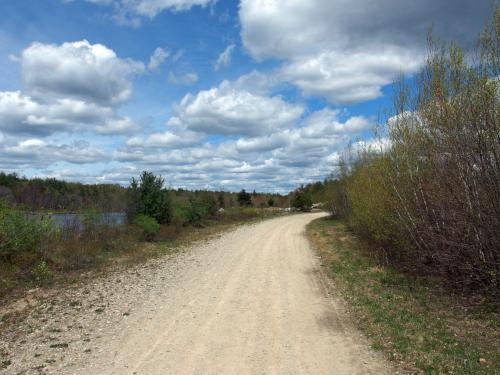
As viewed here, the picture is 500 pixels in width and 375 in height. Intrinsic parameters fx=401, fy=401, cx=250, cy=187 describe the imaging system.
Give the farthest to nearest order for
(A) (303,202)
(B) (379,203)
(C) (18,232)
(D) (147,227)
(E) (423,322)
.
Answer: (A) (303,202), (D) (147,227), (C) (18,232), (B) (379,203), (E) (423,322)

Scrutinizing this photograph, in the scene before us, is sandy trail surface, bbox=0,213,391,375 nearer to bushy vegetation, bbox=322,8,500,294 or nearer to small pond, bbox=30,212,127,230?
bushy vegetation, bbox=322,8,500,294

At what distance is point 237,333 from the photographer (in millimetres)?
Answer: 6957

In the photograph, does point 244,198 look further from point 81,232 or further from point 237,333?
point 237,333

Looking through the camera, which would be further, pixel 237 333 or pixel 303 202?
pixel 303 202

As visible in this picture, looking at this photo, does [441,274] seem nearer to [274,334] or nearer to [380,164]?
[380,164]

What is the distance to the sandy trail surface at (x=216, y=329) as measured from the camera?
555cm

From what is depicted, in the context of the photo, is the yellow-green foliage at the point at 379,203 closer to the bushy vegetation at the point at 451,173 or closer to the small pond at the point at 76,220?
the bushy vegetation at the point at 451,173

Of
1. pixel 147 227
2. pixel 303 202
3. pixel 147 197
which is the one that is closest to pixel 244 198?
pixel 303 202

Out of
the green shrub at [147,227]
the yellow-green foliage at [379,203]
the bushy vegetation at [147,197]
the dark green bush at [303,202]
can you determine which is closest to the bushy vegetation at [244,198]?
A: the dark green bush at [303,202]

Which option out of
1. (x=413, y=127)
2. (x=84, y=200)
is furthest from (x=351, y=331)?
(x=84, y=200)

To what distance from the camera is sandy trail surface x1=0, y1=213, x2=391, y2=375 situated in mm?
5547

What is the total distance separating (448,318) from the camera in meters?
7.62

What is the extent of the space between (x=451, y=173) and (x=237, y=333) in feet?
18.2

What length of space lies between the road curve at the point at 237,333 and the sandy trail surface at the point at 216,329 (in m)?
0.01
